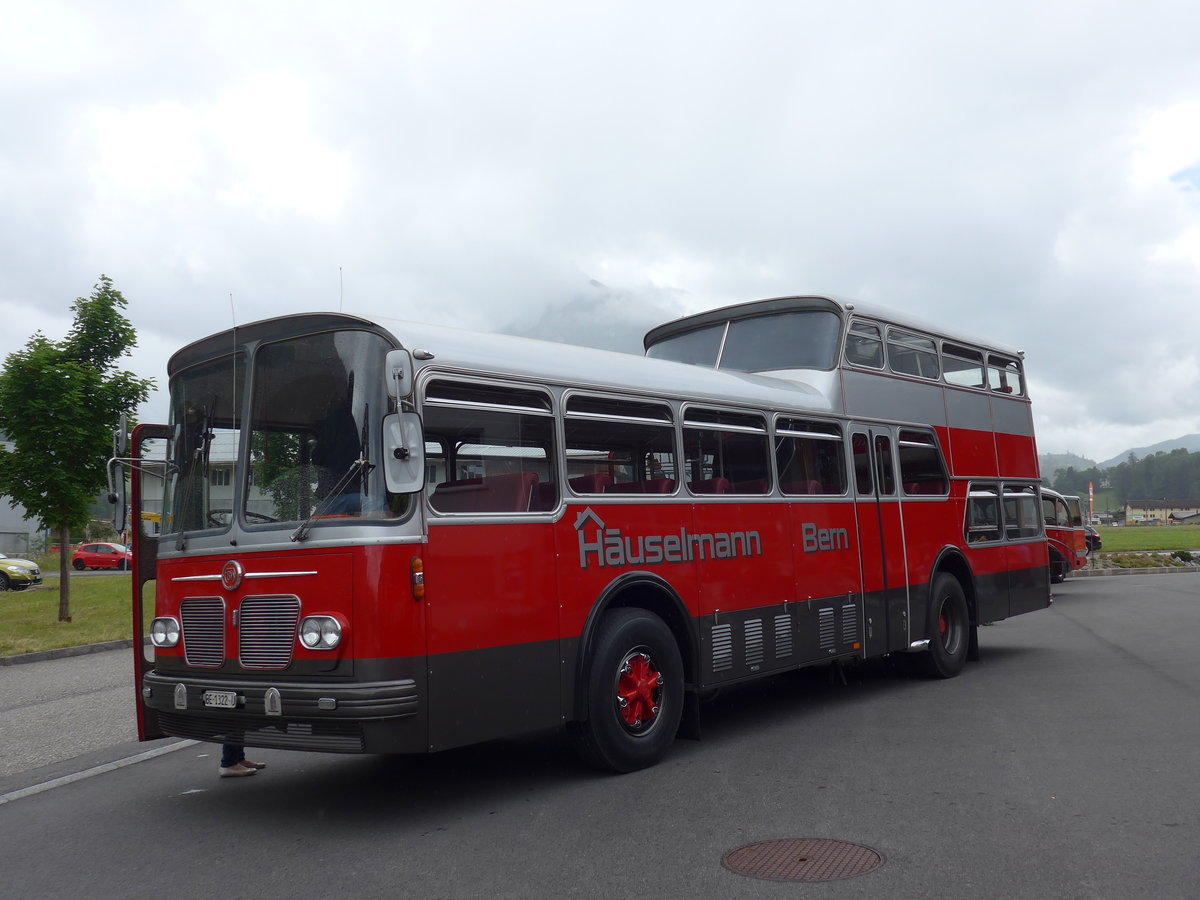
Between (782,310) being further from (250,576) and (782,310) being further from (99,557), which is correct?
(99,557)

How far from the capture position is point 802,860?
5258mm

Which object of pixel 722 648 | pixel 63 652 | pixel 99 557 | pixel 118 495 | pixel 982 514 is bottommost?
pixel 63 652

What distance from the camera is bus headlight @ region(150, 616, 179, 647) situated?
270 inches

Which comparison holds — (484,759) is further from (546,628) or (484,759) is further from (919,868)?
(919,868)

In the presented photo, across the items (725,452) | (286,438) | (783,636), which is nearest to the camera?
(286,438)

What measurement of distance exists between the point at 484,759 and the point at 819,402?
440 cm

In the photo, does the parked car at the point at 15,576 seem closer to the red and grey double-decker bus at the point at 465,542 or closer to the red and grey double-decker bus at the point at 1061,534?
the red and grey double-decker bus at the point at 1061,534

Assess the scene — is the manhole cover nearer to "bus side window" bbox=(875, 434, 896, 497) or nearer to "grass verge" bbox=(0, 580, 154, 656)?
"bus side window" bbox=(875, 434, 896, 497)

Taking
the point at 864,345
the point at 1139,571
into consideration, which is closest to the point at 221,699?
the point at 864,345

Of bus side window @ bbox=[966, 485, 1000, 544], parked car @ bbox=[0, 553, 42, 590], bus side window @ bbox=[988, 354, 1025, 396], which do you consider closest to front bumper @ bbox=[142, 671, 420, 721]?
bus side window @ bbox=[966, 485, 1000, 544]

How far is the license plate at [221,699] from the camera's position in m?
6.35

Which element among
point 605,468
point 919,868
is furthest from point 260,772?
point 919,868

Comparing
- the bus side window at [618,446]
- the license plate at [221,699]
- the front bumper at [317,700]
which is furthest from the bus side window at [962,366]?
the license plate at [221,699]

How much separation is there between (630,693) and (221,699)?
260 centimetres
